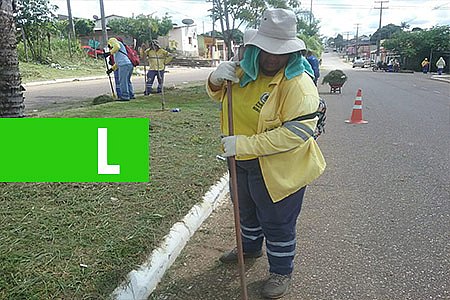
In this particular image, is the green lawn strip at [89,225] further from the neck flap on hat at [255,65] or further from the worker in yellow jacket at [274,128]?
the neck flap on hat at [255,65]

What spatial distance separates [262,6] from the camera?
58.1ft

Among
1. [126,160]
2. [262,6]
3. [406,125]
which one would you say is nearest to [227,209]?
[126,160]

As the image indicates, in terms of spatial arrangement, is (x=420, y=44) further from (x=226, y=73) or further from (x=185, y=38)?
(x=226, y=73)

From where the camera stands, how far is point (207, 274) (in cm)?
306

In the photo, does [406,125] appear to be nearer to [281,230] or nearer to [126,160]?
[126,160]

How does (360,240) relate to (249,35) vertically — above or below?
below

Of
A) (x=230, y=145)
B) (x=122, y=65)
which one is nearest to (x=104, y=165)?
(x=230, y=145)

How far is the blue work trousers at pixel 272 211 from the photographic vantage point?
2.71m

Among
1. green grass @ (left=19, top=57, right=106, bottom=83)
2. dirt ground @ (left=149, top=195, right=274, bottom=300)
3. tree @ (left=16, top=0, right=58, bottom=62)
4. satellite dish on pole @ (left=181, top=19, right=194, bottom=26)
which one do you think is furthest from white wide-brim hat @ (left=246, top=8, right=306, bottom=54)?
satellite dish on pole @ (left=181, top=19, right=194, bottom=26)

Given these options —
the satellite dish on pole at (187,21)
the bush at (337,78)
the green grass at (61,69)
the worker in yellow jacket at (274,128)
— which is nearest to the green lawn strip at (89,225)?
the worker in yellow jacket at (274,128)

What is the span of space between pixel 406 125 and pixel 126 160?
22.5 feet
